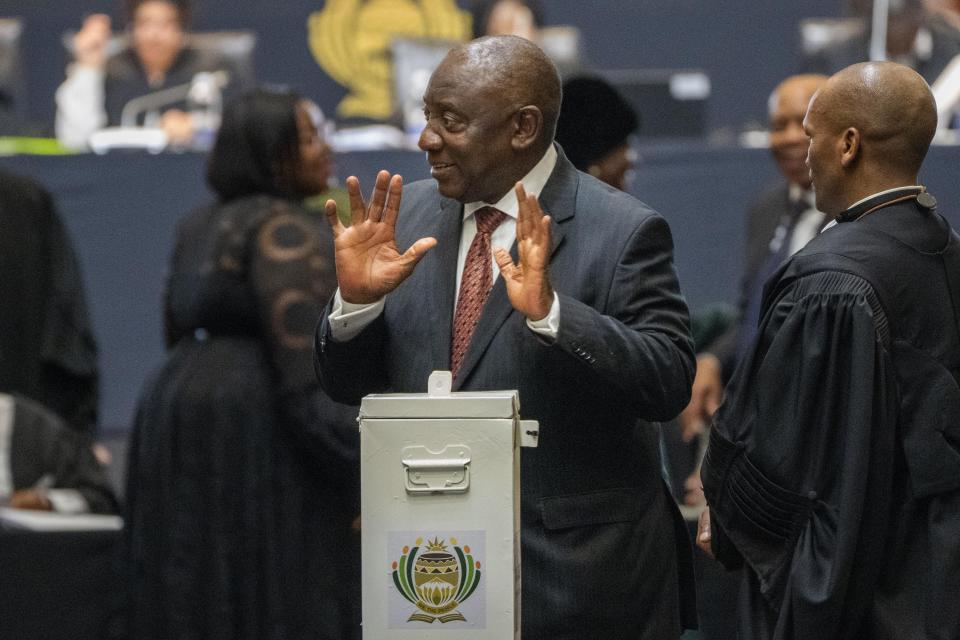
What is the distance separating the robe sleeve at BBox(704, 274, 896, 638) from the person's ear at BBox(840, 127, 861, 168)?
0.23 meters

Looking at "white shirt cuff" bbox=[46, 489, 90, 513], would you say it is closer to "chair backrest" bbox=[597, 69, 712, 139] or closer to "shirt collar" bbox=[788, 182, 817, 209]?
"shirt collar" bbox=[788, 182, 817, 209]

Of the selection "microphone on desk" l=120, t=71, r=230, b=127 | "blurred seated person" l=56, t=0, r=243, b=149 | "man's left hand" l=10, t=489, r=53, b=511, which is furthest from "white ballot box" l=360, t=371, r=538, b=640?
"microphone on desk" l=120, t=71, r=230, b=127

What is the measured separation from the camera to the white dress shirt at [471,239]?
2751 mm

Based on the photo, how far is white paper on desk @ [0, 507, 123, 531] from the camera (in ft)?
14.6

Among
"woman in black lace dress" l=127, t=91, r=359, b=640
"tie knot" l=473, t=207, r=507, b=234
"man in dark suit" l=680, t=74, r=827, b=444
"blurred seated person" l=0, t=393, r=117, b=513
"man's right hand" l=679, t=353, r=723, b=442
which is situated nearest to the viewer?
"tie knot" l=473, t=207, r=507, b=234

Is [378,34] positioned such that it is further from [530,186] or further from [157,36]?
[530,186]

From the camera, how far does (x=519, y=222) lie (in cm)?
257

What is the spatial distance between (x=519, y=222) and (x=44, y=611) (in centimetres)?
246

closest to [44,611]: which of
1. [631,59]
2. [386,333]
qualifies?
[386,333]

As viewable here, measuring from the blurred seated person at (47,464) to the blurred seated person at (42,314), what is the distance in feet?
1.78

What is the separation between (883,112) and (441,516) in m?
1.06

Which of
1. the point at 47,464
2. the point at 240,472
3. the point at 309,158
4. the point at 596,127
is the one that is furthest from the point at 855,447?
the point at 47,464

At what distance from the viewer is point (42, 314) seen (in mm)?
5414

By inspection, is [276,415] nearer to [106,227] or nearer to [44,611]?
[44,611]
